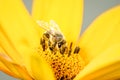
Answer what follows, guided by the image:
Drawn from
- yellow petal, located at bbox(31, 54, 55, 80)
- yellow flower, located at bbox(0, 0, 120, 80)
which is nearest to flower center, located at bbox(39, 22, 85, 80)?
yellow flower, located at bbox(0, 0, 120, 80)

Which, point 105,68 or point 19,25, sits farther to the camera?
point 19,25

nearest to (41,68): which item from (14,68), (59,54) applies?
(14,68)

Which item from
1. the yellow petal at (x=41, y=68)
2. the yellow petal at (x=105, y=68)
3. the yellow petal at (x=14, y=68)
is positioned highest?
the yellow petal at (x=14, y=68)

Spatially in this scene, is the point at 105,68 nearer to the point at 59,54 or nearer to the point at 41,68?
the point at 41,68

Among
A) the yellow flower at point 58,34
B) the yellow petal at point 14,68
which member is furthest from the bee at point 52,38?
the yellow petal at point 14,68

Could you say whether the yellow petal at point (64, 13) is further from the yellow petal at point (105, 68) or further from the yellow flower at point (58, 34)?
the yellow petal at point (105, 68)

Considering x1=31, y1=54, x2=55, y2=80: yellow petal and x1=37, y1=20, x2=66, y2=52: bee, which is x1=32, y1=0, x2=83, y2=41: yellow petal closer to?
x1=37, y1=20, x2=66, y2=52: bee
